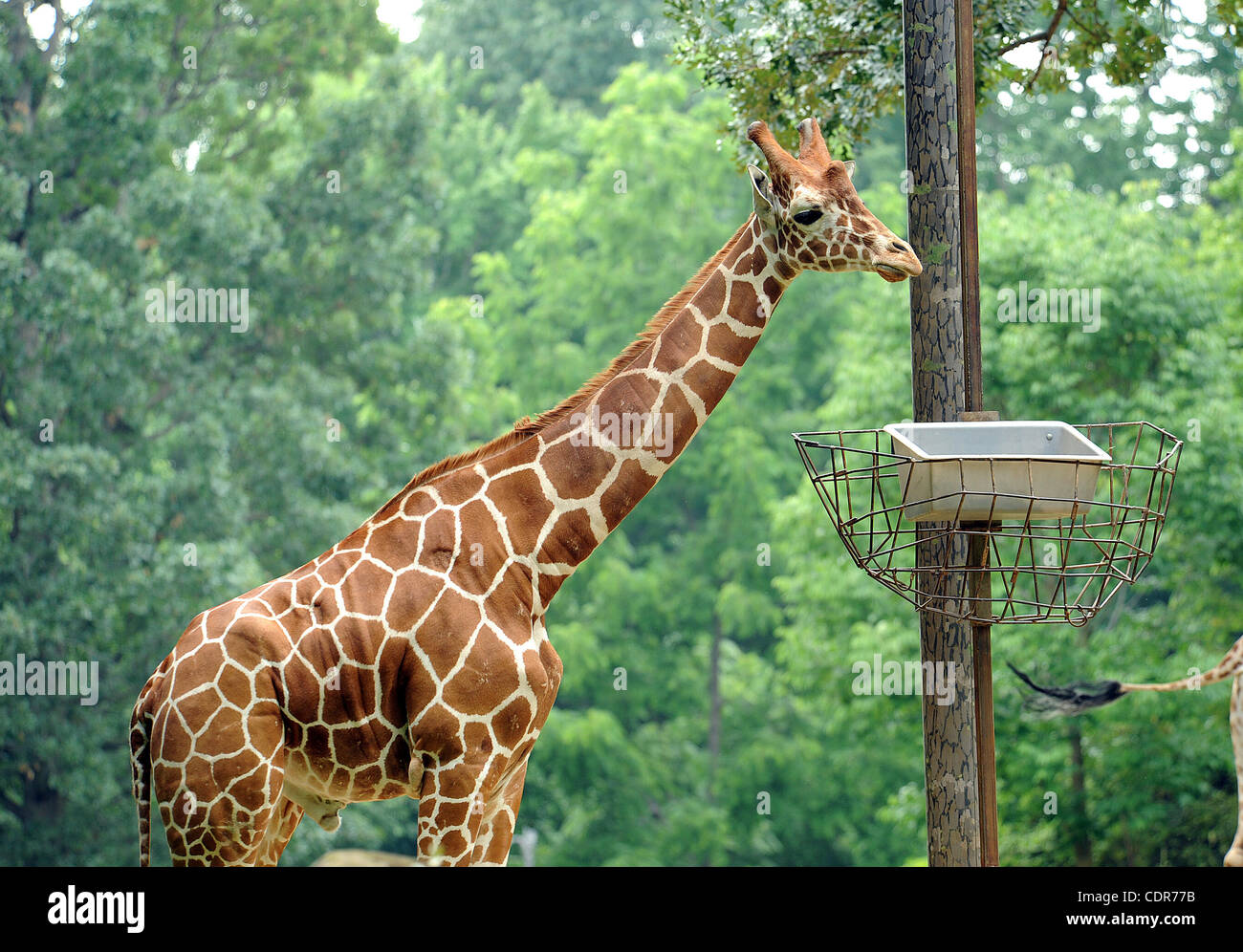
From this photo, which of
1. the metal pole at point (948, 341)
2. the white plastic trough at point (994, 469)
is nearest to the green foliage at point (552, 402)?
the metal pole at point (948, 341)

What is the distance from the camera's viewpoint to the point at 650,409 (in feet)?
13.4

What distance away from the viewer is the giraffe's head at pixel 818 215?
3.87 meters

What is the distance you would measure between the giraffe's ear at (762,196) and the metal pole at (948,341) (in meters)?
0.58

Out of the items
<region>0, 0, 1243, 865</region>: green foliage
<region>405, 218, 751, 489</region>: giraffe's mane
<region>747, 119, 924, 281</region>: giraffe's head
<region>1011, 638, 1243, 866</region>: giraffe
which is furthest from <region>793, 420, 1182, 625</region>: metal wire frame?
<region>0, 0, 1243, 865</region>: green foliage

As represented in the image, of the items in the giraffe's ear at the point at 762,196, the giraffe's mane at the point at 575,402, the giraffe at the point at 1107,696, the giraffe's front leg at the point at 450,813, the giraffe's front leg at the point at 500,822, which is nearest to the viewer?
the giraffe's front leg at the point at 450,813

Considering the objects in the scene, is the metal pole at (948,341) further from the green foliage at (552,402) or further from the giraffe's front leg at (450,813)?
the green foliage at (552,402)

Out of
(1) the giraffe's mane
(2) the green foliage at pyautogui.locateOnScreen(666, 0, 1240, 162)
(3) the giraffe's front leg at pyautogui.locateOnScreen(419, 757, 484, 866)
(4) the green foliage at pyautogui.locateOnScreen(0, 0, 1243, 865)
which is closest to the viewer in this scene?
(3) the giraffe's front leg at pyautogui.locateOnScreen(419, 757, 484, 866)

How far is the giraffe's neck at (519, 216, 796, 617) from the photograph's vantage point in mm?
4035

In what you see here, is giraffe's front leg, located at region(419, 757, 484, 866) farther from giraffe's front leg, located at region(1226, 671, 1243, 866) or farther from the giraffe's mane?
giraffe's front leg, located at region(1226, 671, 1243, 866)

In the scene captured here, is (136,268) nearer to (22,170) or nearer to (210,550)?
(22,170)

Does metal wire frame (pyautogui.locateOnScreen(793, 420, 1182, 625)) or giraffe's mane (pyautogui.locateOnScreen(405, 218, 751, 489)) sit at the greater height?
giraffe's mane (pyautogui.locateOnScreen(405, 218, 751, 489))

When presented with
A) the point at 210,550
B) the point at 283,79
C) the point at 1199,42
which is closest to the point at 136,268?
the point at 210,550

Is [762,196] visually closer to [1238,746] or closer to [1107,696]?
[1107,696]

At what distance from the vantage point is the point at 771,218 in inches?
161
